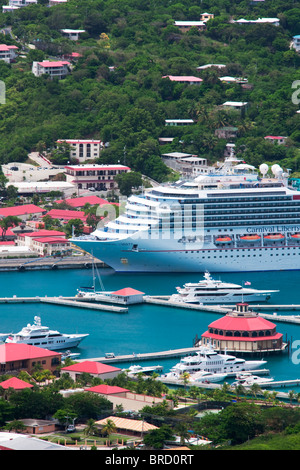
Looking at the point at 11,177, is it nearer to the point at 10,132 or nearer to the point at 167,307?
the point at 10,132

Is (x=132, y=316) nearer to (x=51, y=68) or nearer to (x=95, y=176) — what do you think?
(x=95, y=176)

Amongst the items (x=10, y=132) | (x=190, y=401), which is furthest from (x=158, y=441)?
(x=10, y=132)

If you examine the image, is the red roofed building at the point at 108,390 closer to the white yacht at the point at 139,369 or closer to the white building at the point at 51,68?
the white yacht at the point at 139,369

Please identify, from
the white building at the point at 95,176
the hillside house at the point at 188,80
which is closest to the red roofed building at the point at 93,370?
the white building at the point at 95,176

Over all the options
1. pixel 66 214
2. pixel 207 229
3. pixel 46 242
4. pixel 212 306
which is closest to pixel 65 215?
pixel 66 214

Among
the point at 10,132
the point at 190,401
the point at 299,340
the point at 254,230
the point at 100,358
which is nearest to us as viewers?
the point at 190,401
